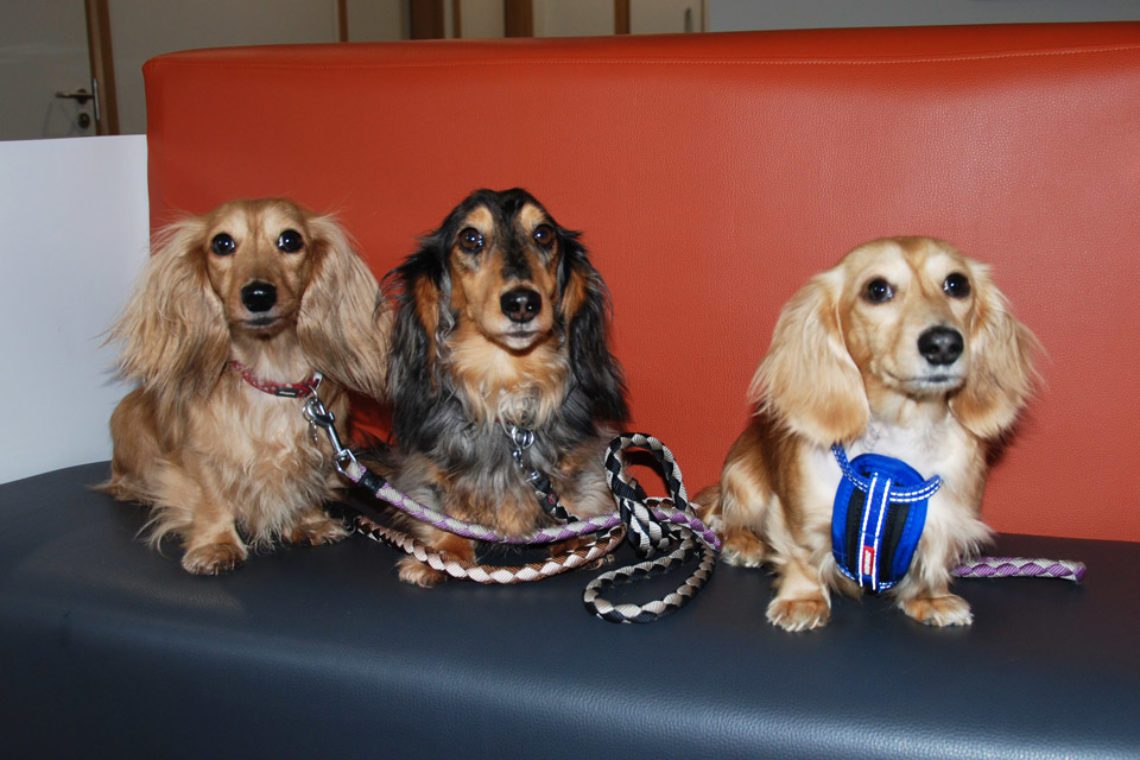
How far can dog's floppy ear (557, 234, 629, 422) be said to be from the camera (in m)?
2.05

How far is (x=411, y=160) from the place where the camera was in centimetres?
232

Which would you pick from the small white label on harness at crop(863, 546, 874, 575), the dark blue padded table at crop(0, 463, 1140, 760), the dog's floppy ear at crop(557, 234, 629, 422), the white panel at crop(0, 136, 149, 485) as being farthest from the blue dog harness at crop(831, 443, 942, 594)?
the white panel at crop(0, 136, 149, 485)

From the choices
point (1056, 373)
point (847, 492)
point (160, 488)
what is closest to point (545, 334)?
point (847, 492)

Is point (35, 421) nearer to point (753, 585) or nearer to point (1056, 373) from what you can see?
point (753, 585)

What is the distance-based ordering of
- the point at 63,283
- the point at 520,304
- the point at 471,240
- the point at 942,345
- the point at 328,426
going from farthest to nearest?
1. the point at 63,283
2. the point at 328,426
3. the point at 471,240
4. the point at 520,304
5. the point at 942,345

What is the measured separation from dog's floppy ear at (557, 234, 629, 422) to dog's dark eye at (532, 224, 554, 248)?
0.06 meters

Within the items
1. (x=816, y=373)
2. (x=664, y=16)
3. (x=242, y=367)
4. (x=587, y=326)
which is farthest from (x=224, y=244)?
(x=664, y=16)

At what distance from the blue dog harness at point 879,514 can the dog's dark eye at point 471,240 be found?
72cm

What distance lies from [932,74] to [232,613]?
163cm

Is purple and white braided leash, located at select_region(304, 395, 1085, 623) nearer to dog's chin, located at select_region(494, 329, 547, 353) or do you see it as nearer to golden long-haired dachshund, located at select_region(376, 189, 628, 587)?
golden long-haired dachshund, located at select_region(376, 189, 628, 587)

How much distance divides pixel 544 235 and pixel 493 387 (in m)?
0.30

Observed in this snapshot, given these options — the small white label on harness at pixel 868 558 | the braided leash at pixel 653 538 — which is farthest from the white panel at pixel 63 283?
the small white label on harness at pixel 868 558

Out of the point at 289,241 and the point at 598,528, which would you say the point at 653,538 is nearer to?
the point at 598,528

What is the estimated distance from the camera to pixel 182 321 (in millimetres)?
2074
